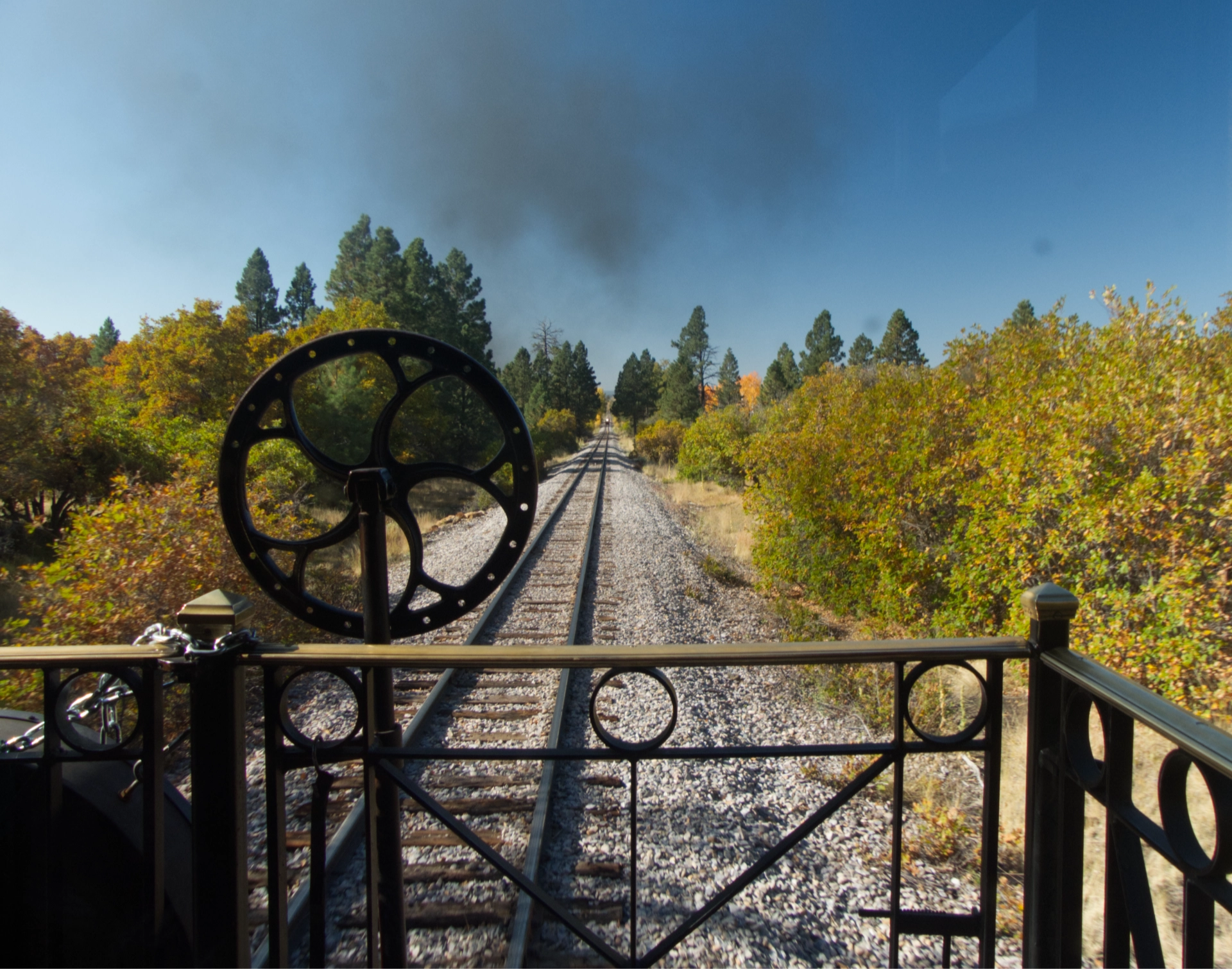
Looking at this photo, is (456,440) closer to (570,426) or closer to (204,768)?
(570,426)

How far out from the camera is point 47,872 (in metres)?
1.70

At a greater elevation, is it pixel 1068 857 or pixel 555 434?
pixel 555 434

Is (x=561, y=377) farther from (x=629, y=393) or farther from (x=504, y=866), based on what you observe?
(x=504, y=866)

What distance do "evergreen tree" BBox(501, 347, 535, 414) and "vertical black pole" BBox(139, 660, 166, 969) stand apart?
6333 cm

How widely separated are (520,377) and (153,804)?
68.4 m

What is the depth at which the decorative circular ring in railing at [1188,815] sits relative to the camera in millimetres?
1065

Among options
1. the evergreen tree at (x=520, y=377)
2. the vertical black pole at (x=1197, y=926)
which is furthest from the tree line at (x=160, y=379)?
the evergreen tree at (x=520, y=377)

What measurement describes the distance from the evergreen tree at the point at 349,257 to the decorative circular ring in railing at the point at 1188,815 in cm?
4639

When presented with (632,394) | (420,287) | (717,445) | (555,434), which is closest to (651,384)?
(632,394)

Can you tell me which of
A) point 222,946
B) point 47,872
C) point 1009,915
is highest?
point 47,872

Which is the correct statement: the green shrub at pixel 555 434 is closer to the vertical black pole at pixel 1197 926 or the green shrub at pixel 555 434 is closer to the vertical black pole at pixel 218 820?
the vertical black pole at pixel 218 820

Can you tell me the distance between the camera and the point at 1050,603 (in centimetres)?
154

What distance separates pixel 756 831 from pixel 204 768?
2.94 meters

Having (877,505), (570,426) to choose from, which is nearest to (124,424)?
(877,505)
